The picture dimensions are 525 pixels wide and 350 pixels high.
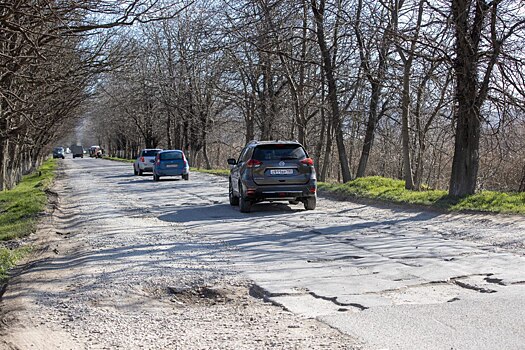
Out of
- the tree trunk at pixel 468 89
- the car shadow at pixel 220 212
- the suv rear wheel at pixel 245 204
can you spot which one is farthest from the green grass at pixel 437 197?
the suv rear wheel at pixel 245 204

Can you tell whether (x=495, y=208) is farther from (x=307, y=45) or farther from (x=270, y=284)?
(x=307, y=45)

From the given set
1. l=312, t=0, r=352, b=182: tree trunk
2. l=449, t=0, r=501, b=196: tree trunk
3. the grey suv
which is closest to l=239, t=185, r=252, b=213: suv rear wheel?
the grey suv

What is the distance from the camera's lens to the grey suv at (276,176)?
52.5 ft

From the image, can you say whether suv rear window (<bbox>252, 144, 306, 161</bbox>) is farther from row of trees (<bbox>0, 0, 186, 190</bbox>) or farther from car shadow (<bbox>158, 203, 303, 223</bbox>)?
row of trees (<bbox>0, 0, 186, 190</bbox>)

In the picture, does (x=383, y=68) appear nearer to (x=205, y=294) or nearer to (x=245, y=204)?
(x=245, y=204)

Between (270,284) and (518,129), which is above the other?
(518,129)

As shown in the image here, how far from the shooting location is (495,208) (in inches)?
559

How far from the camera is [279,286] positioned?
7277 millimetres

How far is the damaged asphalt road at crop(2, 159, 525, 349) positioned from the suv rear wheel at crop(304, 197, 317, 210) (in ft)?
8.55

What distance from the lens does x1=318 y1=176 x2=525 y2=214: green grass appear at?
1450 cm

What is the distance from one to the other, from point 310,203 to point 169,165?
17675 mm

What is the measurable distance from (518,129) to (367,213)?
5804 mm

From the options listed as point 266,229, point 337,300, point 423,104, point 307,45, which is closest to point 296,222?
point 266,229

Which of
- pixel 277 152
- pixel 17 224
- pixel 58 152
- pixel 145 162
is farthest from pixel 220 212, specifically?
pixel 58 152
